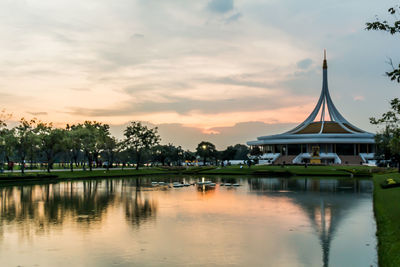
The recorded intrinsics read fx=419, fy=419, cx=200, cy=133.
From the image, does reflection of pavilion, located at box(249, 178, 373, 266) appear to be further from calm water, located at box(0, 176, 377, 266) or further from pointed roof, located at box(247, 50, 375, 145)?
pointed roof, located at box(247, 50, 375, 145)

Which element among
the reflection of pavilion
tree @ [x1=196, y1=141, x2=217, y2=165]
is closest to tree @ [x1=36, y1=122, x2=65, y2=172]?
the reflection of pavilion

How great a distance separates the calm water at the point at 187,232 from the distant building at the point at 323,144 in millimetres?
82465

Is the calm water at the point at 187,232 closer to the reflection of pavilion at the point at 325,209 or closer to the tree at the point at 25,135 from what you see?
the reflection of pavilion at the point at 325,209

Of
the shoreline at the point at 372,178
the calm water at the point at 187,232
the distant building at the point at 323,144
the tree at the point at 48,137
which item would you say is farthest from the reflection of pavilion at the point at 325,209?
the distant building at the point at 323,144

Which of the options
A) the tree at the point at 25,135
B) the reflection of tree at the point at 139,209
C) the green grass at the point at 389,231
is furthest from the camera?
the tree at the point at 25,135

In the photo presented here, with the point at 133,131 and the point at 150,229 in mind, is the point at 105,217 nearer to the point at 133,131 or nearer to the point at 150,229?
the point at 150,229

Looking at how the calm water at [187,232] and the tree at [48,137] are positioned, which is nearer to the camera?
the calm water at [187,232]

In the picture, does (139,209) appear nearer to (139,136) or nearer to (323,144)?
(139,136)

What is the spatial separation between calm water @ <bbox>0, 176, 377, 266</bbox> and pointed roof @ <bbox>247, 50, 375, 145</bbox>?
3286 inches

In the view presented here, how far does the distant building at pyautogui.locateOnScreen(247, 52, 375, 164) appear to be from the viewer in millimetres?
110750

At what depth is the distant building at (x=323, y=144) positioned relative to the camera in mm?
110750

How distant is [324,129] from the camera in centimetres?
11812

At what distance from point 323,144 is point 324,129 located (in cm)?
514

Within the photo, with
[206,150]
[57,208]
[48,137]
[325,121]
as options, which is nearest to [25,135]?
[48,137]
